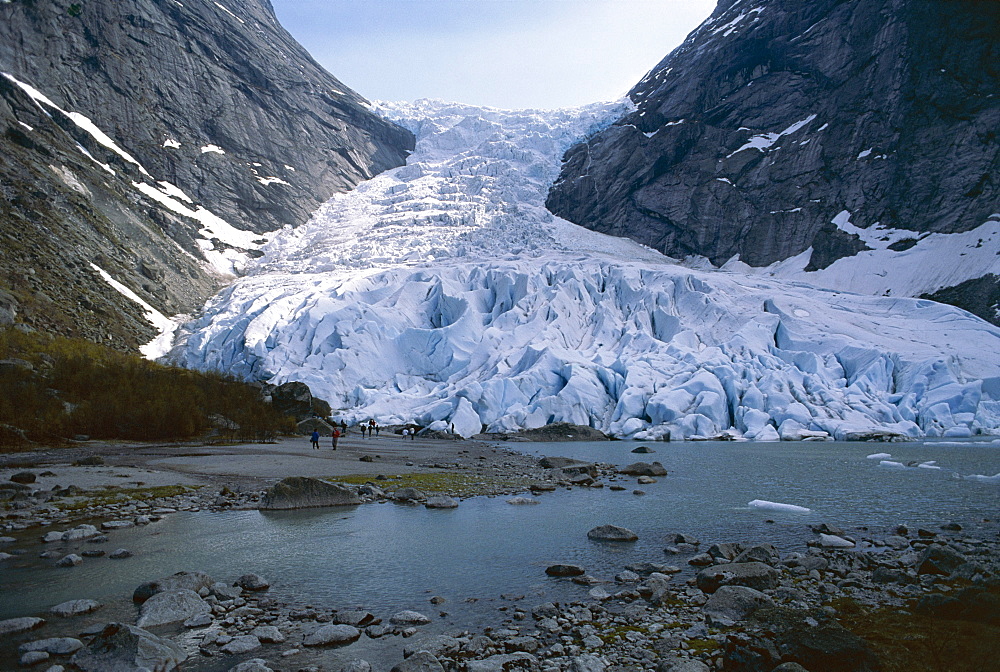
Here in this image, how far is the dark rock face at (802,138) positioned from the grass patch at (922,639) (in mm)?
51972

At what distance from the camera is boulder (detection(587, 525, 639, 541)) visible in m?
7.82

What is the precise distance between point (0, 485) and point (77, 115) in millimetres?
53961

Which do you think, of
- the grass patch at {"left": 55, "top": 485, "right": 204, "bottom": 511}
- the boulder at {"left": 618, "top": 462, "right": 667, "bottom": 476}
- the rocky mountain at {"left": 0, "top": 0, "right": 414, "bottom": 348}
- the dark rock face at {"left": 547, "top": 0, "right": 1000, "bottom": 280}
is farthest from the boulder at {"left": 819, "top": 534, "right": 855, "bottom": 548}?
the dark rock face at {"left": 547, "top": 0, "right": 1000, "bottom": 280}

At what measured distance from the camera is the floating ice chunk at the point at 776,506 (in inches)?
393

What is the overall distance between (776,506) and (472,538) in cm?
584

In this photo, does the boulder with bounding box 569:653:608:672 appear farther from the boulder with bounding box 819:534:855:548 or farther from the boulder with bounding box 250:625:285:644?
the boulder with bounding box 819:534:855:548

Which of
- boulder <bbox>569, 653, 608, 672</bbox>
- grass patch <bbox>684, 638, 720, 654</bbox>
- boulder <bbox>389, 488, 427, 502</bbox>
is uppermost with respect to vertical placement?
boulder <bbox>389, 488, 427, 502</bbox>

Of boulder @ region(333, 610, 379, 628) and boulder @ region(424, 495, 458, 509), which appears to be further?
boulder @ region(424, 495, 458, 509)

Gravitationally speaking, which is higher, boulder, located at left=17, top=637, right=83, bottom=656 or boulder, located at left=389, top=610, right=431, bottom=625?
boulder, located at left=17, top=637, right=83, bottom=656

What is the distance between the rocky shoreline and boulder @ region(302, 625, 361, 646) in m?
0.01

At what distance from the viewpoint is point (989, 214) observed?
43.8m

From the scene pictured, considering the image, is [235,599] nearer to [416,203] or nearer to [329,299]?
[329,299]

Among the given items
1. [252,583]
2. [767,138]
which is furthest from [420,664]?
[767,138]

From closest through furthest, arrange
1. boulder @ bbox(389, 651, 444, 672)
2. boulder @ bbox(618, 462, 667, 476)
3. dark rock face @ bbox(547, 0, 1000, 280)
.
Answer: boulder @ bbox(389, 651, 444, 672), boulder @ bbox(618, 462, 667, 476), dark rock face @ bbox(547, 0, 1000, 280)
